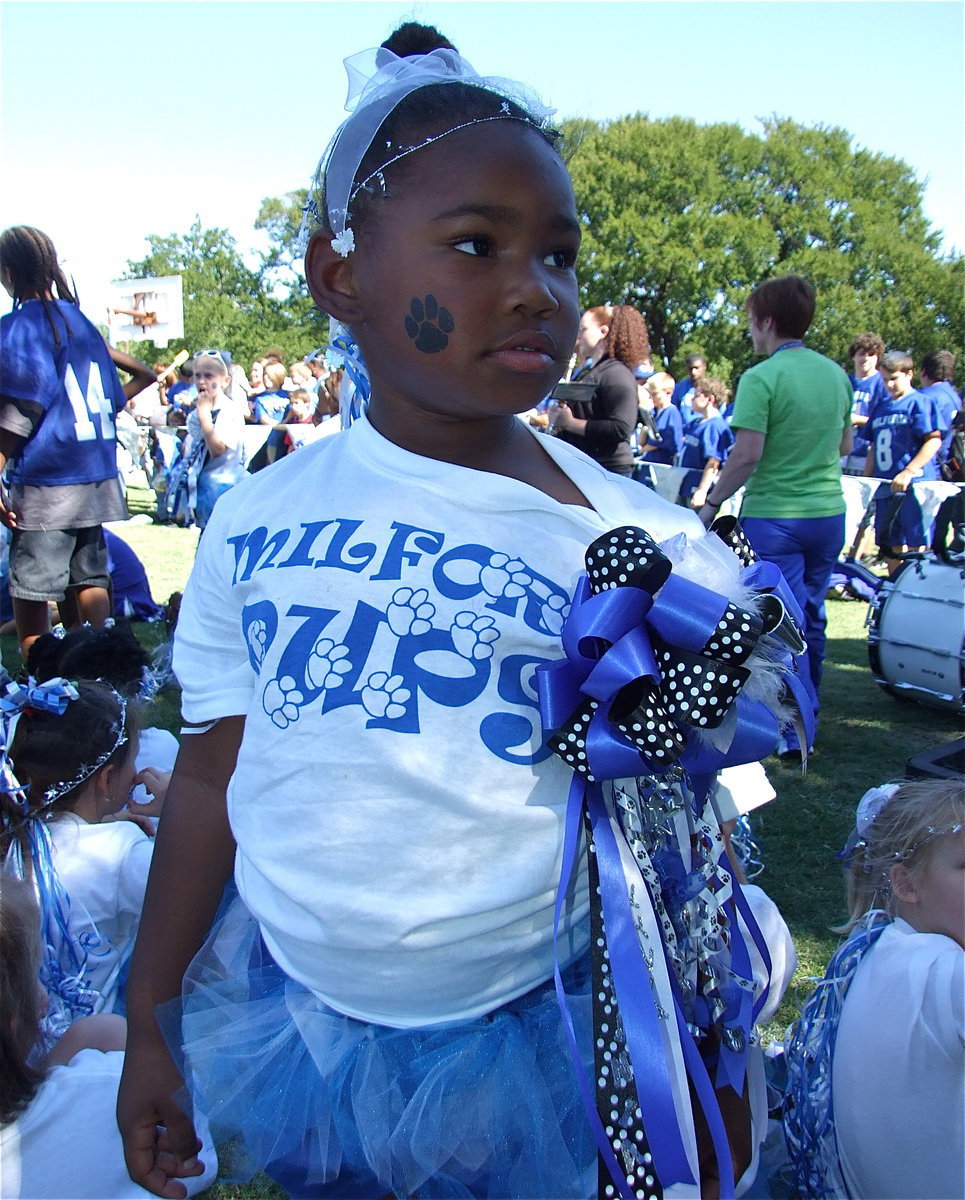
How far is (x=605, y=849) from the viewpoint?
110cm

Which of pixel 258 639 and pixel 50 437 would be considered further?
pixel 50 437

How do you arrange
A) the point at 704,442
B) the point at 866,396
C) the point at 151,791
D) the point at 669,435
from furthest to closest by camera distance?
the point at 669,435, the point at 704,442, the point at 866,396, the point at 151,791

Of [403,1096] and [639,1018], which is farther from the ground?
[639,1018]

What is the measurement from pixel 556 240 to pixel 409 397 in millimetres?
262

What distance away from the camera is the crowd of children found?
3.52 feet

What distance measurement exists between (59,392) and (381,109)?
3.91 m

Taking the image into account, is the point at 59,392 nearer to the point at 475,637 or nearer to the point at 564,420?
the point at 564,420

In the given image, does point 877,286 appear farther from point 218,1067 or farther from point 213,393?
point 218,1067

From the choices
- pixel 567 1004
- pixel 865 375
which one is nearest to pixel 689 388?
pixel 865 375

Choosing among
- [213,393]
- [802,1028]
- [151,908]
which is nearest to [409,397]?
[151,908]

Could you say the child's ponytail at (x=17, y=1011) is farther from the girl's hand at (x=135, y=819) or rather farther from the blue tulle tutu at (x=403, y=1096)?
the girl's hand at (x=135, y=819)

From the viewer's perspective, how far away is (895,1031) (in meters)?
Answer: 1.85

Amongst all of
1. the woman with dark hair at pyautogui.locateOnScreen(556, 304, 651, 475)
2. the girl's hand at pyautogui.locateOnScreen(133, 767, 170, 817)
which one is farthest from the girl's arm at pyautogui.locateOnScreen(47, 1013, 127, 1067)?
the woman with dark hair at pyautogui.locateOnScreen(556, 304, 651, 475)

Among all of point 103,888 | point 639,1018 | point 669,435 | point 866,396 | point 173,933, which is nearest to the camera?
point 639,1018
